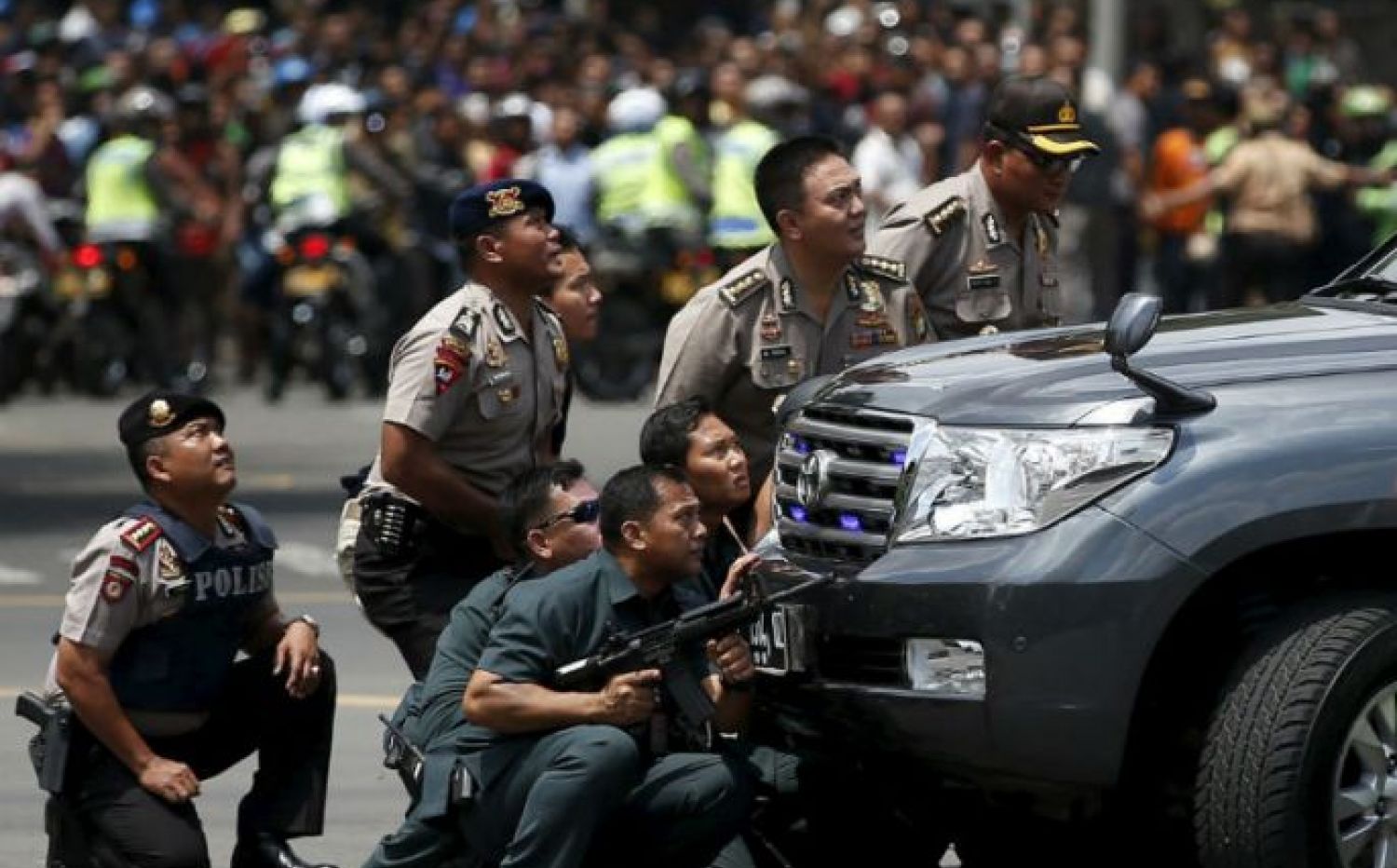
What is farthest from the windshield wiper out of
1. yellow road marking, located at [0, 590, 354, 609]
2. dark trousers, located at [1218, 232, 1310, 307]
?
dark trousers, located at [1218, 232, 1310, 307]

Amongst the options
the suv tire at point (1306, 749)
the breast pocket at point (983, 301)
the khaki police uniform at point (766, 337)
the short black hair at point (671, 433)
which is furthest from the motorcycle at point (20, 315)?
the suv tire at point (1306, 749)

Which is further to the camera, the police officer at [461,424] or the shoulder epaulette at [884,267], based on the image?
the shoulder epaulette at [884,267]

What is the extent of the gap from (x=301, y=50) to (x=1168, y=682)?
1993 cm

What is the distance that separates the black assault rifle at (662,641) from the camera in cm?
692

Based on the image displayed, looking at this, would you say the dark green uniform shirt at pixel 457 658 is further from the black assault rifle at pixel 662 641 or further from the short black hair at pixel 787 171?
A: the short black hair at pixel 787 171

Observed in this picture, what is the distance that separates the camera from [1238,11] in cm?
2858

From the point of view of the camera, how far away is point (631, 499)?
706 centimetres

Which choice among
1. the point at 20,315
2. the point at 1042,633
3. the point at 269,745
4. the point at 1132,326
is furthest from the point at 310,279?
the point at 1042,633

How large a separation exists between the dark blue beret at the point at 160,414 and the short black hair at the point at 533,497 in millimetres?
735

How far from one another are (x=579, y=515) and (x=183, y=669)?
0.98 metres

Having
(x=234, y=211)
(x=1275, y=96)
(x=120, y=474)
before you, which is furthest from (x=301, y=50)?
(x=120, y=474)

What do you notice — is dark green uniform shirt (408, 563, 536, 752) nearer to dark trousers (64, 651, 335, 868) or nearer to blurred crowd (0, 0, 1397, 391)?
dark trousers (64, 651, 335, 868)

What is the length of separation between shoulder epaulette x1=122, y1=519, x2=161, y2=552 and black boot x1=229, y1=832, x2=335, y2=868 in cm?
74

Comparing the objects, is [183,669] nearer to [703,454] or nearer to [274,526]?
[703,454]
